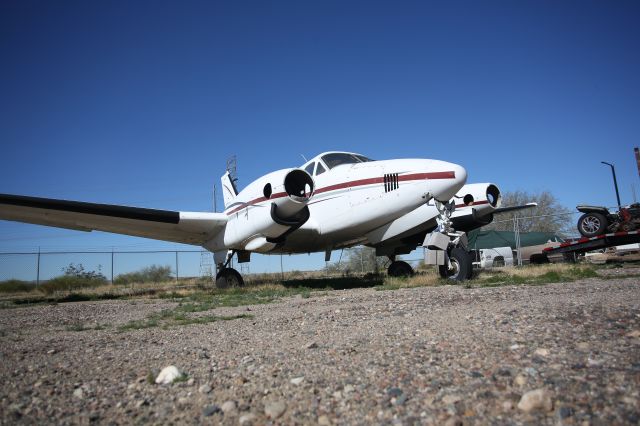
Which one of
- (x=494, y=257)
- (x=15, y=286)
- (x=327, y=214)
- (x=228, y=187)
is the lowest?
(x=494, y=257)

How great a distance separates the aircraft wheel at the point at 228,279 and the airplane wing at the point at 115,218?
124 centimetres

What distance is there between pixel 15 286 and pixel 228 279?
14.5m

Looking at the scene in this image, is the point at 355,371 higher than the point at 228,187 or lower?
lower

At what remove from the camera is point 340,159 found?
11.0 metres

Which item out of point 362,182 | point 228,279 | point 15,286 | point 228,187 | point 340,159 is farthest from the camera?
point 15,286

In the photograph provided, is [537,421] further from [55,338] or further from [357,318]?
[55,338]

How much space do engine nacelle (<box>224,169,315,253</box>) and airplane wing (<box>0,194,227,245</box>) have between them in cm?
99

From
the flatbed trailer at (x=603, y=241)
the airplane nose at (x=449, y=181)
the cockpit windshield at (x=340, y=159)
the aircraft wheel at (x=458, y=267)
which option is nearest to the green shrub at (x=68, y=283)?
the cockpit windshield at (x=340, y=159)

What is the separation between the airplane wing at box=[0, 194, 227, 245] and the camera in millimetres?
9352

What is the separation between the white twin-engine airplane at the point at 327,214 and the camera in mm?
9211

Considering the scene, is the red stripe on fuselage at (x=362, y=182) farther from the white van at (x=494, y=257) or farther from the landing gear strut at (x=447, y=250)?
the white van at (x=494, y=257)

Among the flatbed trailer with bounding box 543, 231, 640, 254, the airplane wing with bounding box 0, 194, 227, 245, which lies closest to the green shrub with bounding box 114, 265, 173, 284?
the airplane wing with bounding box 0, 194, 227, 245

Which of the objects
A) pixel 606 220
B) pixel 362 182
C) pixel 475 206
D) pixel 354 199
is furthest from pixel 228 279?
pixel 606 220

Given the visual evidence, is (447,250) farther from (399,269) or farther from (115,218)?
(115,218)
